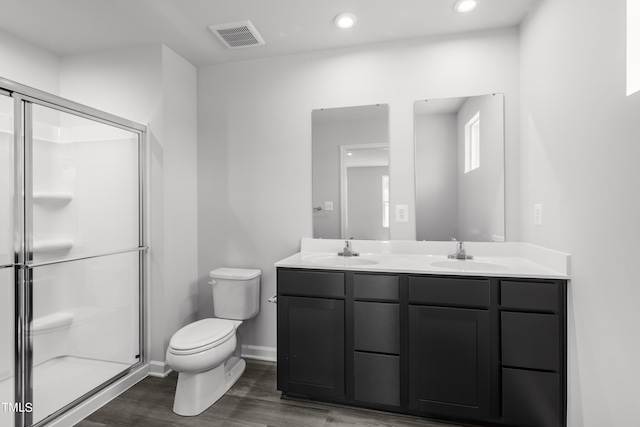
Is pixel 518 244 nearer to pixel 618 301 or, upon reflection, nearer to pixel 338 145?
pixel 618 301

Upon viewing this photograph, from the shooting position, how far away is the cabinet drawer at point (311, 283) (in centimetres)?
199

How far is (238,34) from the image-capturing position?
2328mm

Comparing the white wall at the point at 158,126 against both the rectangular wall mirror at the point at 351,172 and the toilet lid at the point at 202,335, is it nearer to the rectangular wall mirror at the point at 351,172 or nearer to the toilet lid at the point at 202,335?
the toilet lid at the point at 202,335

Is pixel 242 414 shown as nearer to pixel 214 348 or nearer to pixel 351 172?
pixel 214 348

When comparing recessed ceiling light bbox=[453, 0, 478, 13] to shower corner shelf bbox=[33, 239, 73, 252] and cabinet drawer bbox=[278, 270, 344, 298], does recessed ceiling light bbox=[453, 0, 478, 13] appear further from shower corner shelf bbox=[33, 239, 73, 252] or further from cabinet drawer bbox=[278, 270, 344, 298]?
shower corner shelf bbox=[33, 239, 73, 252]

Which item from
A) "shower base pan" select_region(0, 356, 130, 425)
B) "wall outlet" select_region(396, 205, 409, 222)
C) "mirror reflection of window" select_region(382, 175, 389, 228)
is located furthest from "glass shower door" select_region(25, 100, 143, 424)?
"wall outlet" select_region(396, 205, 409, 222)

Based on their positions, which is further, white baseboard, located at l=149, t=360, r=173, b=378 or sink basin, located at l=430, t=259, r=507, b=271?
white baseboard, located at l=149, t=360, r=173, b=378

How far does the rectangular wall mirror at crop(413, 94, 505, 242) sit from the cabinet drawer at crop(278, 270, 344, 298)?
2.63ft

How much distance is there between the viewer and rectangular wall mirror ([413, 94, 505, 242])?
2266mm

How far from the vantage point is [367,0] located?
6.45 ft

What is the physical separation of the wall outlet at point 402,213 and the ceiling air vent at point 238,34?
5.32ft

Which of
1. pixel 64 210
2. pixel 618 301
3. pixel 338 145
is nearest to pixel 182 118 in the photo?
pixel 64 210

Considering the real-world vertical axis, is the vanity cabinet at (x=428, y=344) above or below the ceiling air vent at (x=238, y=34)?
below

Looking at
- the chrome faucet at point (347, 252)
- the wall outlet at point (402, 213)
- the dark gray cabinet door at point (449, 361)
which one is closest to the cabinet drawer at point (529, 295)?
the dark gray cabinet door at point (449, 361)
